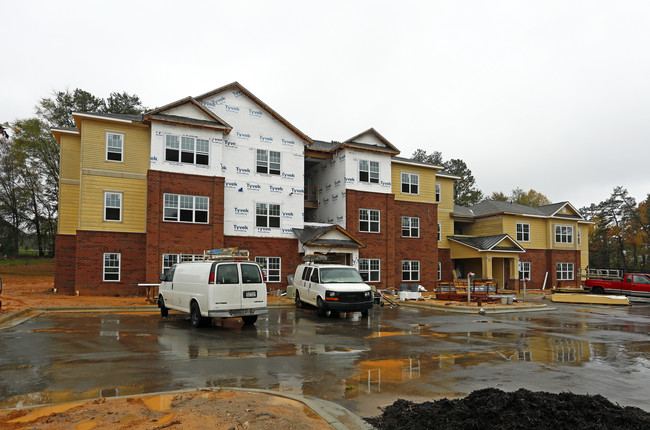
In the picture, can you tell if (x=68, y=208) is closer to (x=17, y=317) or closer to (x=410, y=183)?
(x=17, y=317)

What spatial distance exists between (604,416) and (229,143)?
82.5 feet

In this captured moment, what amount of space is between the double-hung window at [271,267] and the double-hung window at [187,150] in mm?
6809

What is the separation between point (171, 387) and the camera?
693 centimetres

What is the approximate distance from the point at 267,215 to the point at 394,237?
9.75 metres

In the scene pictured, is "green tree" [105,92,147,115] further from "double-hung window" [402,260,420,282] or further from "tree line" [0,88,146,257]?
"double-hung window" [402,260,420,282]

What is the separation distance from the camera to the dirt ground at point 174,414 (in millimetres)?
5047

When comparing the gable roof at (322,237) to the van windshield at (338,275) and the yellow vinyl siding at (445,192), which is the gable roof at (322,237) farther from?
the yellow vinyl siding at (445,192)

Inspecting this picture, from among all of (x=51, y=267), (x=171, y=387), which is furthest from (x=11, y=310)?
(x=51, y=267)

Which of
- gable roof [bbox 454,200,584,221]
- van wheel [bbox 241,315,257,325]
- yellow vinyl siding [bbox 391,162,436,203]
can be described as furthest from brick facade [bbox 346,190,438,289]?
van wheel [bbox 241,315,257,325]

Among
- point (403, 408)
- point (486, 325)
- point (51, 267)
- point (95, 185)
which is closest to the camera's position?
point (403, 408)

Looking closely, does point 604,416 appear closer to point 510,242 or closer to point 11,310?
point 11,310

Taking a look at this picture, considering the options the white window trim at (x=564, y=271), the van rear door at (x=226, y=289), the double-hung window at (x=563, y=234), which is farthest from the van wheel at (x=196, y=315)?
the double-hung window at (x=563, y=234)

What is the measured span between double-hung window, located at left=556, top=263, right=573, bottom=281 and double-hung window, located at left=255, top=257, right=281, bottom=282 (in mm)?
28439

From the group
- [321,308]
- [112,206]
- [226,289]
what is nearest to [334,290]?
[321,308]
